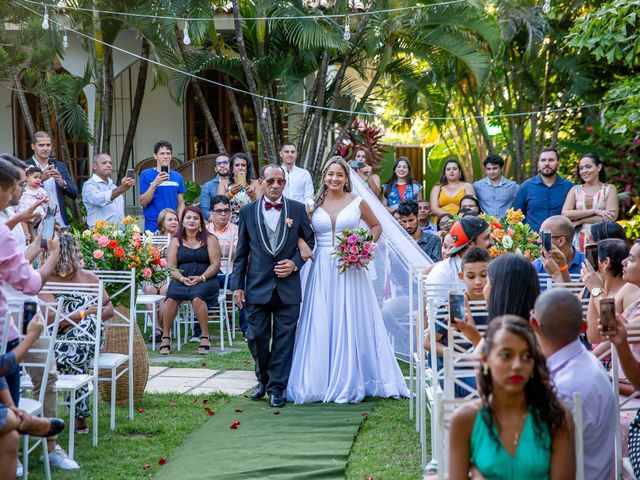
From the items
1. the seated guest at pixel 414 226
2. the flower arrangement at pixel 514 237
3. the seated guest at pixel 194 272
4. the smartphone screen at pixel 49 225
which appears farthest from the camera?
the seated guest at pixel 194 272

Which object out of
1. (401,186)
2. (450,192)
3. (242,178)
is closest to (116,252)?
(242,178)

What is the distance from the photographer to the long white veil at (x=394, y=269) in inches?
329

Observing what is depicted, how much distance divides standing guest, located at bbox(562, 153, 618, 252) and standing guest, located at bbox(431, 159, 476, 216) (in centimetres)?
142

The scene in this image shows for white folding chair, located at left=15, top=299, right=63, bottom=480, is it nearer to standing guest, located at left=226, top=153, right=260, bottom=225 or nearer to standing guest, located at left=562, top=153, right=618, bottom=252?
standing guest, located at left=226, top=153, right=260, bottom=225

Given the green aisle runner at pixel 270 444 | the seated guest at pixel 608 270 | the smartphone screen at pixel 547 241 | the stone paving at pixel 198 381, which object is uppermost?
the smartphone screen at pixel 547 241

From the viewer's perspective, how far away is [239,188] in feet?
38.7

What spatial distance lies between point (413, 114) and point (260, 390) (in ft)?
31.3

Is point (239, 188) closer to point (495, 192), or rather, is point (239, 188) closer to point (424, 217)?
point (424, 217)

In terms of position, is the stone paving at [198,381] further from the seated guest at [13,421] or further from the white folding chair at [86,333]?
the seated guest at [13,421]

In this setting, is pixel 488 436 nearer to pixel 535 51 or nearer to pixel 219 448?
pixel 219 448

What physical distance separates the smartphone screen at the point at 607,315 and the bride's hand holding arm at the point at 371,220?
409cm

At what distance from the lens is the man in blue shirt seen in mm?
10586

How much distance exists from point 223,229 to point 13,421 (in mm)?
6716

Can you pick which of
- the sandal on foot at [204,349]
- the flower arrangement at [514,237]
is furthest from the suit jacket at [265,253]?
the sandal on foot at [204,349]
